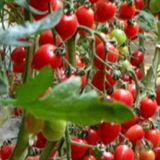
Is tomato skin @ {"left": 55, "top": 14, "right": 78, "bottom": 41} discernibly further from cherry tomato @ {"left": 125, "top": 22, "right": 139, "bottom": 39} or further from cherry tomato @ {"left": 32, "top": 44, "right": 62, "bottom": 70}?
cherry tomato @ {"left": 125, "top": 22, "right": 139, "bottom": 39}

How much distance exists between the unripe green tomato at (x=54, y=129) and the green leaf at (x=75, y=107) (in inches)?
A: 6.5

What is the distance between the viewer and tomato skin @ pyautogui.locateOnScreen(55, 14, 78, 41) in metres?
0.55

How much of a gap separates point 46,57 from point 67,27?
0.05m

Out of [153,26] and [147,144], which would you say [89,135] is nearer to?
[147,144]

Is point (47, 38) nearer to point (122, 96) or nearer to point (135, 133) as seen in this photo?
point (122, 96)

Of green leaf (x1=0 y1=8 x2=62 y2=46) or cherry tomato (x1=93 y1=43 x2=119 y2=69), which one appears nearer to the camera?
green leaf (x1=0 y1=8 x2=62 y2=46)

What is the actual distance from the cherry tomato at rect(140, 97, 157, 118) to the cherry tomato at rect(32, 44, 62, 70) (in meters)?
0.28

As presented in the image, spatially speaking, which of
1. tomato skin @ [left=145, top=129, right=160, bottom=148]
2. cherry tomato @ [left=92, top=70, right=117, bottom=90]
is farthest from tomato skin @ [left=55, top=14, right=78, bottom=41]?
tomato skin @ [left=145, top=129, right=160, bottom=148]

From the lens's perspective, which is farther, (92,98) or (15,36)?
(15,36)

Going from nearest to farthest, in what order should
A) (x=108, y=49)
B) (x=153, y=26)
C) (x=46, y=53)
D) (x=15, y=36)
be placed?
1. (x=15, y=36)
2. (x=46, y=53)
3. (x=108, y=49)
4. (x=153, y=26)

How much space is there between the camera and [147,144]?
0.87 metres

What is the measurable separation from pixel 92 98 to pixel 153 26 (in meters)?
0.93

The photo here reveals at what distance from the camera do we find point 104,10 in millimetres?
717

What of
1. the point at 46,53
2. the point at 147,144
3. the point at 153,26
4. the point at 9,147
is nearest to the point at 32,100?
the point at 46,53
